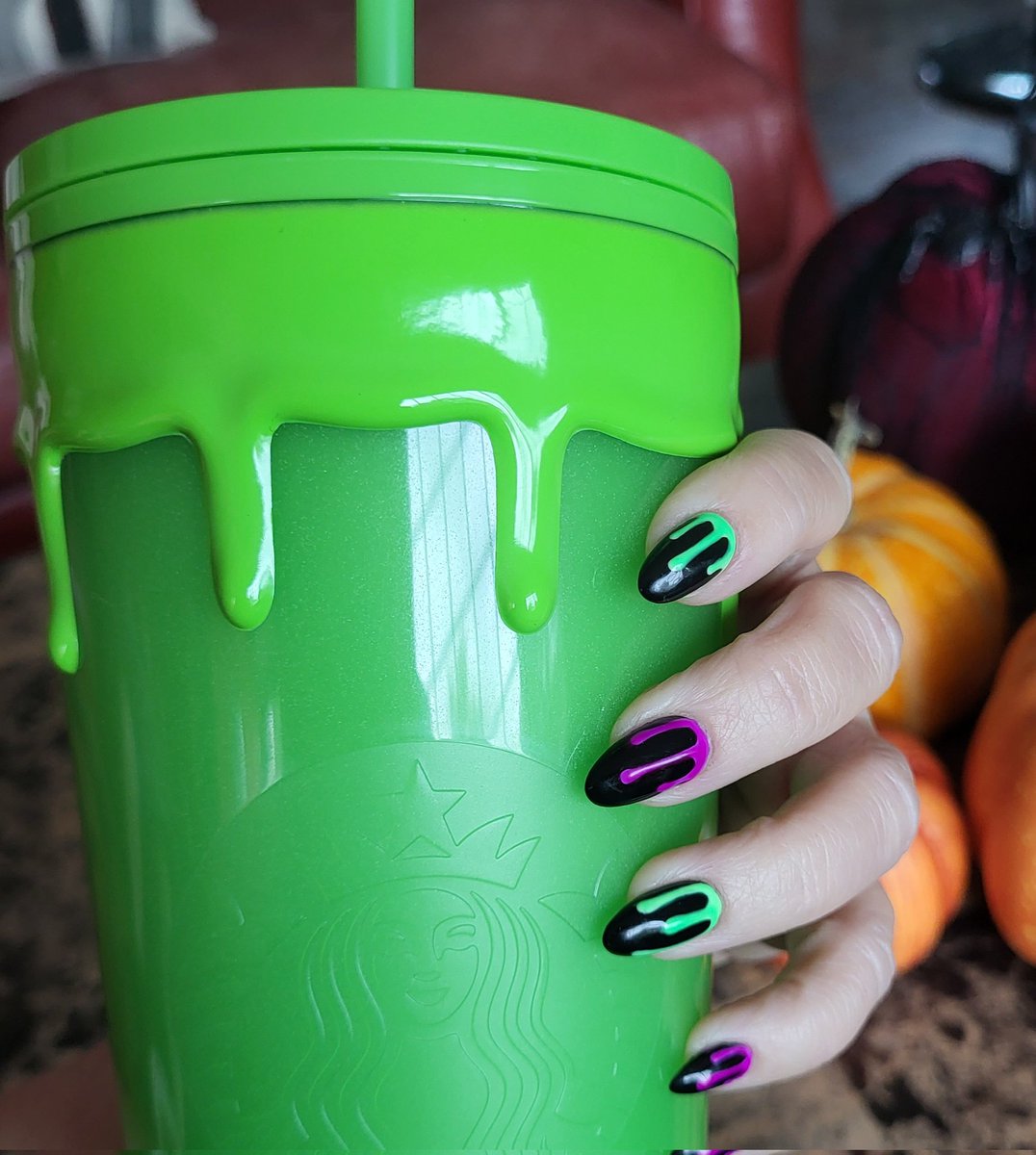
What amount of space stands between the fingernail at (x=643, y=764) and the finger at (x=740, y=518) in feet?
0.15

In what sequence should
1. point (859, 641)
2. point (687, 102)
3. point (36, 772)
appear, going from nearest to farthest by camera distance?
point (859, 641)
point (36, 772)
point (687, 102)

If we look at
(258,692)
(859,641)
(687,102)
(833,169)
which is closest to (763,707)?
(859,641)

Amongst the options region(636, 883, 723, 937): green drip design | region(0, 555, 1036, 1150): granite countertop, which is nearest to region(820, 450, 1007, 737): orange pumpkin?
region(0, 555, 1036, 1150): granite countertop

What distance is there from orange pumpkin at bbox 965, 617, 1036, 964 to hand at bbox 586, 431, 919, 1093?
12cm

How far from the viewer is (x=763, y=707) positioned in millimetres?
385

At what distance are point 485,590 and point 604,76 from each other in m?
1.03

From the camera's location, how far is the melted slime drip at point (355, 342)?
0.92 ft

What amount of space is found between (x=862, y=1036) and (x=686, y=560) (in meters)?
0.35

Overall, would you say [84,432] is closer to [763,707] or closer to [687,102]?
[763,707]

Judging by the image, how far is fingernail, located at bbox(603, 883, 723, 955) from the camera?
0.35 meters

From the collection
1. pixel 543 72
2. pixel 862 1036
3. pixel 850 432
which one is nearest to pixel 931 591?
pixel 850 432

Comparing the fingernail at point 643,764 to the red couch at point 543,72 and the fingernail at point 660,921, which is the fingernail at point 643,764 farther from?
the red couch at point 543,72

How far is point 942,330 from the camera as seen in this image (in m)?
0.86

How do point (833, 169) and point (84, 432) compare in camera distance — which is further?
point (833, 169)
